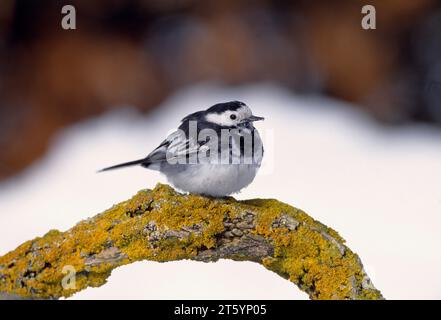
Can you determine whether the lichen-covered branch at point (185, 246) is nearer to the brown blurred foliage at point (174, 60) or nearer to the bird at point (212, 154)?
the bird at point (212, 154)

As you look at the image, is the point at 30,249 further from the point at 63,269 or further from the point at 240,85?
the point at 240,85

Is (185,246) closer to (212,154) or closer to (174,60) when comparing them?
(212,154)

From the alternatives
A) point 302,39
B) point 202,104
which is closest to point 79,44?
point 202,104

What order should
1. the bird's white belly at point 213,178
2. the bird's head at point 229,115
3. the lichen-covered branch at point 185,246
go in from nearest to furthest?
the lichen-covered branch at point 185,246, the bird's white belly at point 213,178, the bird's head at point 229,115

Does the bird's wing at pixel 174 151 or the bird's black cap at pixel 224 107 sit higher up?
the bird's black cap at pixel 224 107

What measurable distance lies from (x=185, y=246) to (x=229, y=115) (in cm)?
39

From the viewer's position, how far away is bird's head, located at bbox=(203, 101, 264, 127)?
1483mm

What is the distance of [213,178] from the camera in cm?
137

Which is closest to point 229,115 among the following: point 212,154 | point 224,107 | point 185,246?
point 224,107

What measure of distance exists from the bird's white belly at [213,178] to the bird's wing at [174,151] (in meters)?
0.04

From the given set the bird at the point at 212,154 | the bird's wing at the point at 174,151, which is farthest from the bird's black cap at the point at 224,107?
the bird's wing at the point at 174,151

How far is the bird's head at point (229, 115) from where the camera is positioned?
1.48 m

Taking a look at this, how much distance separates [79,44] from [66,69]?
13 centimetres

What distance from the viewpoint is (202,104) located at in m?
2.45
